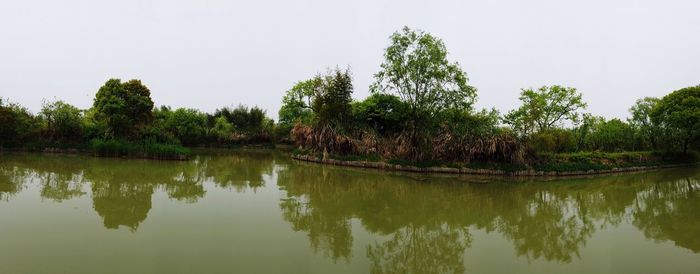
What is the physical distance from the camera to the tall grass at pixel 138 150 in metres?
20.8

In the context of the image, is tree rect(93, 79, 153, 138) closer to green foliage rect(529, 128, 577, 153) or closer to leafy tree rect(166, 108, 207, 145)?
leafy tree rect(166, 108, 207, 145)

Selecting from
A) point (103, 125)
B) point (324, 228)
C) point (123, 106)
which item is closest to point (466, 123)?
point (324, 228)

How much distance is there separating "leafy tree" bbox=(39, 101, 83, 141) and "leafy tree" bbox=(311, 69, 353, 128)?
1536cm

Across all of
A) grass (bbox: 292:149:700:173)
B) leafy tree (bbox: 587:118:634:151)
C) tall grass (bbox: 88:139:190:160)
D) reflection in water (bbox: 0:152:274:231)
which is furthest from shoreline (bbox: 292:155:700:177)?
leafy tree (bbox: 587:118:634:151)

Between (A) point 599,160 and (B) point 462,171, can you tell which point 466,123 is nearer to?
(B) point 462,171

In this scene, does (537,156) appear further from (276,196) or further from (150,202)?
(150,202)

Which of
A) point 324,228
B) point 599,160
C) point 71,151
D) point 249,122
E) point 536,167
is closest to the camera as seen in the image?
point 324,228

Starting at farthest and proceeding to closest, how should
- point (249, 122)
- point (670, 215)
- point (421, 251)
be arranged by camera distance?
point (249, 122)
point (670, 215)
point (421, 251)

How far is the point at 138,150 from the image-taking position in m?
20.9

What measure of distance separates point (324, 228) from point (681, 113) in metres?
33.9

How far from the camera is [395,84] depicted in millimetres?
22156

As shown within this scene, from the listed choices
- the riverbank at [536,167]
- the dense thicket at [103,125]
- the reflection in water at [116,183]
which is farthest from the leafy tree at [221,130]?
the reflection in water at [116,183]

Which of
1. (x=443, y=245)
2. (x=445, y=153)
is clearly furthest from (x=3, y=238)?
(x=445, y=153)

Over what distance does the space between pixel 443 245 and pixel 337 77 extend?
20049 millimetres
